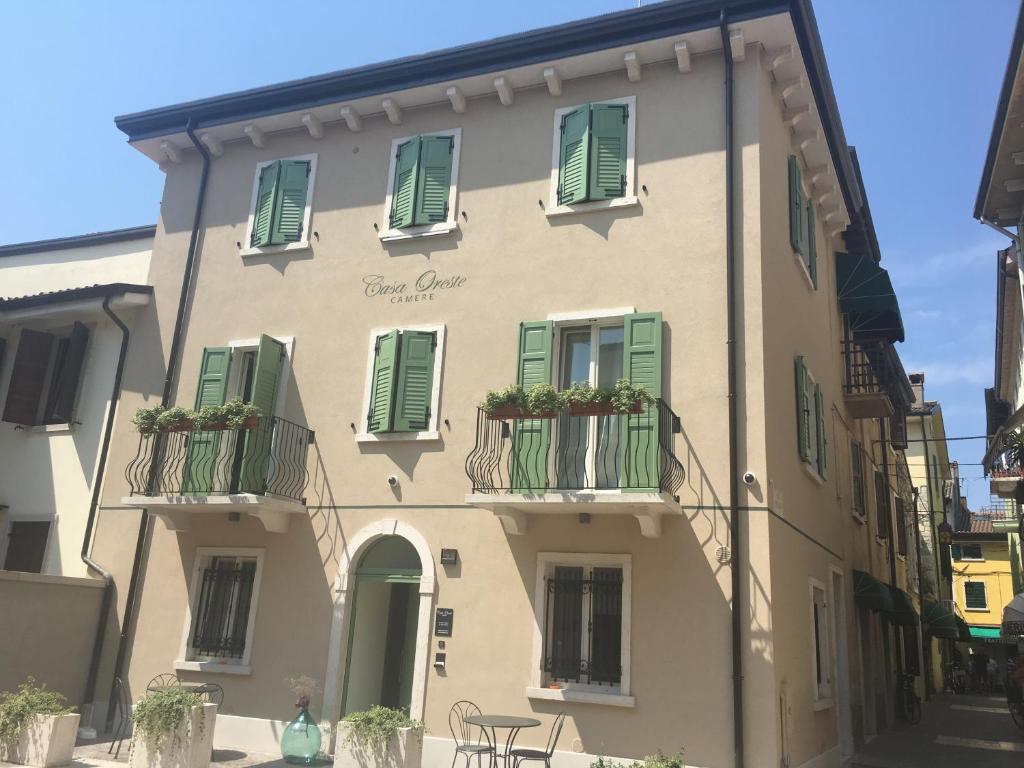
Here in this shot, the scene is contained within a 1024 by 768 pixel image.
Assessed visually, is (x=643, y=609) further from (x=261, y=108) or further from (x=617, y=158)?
(x=261, y=108)

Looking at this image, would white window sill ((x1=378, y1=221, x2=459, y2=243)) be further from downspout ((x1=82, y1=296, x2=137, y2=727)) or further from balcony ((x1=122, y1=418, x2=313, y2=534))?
downspout ((x1=82, y1=296, x2=137, y2=727))

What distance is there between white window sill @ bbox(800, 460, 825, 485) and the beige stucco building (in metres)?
0.06

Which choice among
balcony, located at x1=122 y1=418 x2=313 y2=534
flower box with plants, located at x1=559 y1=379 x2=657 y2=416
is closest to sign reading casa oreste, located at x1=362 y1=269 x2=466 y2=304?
balcony, located at x1=122 y1=418 x2=313 y2=534

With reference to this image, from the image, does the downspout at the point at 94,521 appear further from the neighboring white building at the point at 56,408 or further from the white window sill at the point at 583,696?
the white window sill at the point at 583,696

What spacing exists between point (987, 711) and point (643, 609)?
71.8 ft

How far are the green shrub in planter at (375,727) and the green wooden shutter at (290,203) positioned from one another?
7679mm

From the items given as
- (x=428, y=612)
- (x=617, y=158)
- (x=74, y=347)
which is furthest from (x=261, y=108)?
(x=428, y=612)

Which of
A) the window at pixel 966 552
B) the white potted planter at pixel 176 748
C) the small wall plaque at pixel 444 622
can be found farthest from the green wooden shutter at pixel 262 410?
the window at pixel 966 552

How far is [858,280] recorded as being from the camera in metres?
17.1

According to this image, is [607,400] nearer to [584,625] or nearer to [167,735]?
[584,625]

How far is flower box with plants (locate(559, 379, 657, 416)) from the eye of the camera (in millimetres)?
9891

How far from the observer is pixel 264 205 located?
14250 mm

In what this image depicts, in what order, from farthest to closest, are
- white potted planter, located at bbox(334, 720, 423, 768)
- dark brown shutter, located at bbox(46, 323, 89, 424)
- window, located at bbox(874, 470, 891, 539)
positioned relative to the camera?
window, located at bbox(874, 470, 891, 539)
dark brown shutter, located at bbox(46, 323, 89, 424)
white potted planter, located at bbox(334, 720, 423, 768)

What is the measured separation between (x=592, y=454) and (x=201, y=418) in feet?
18.3
